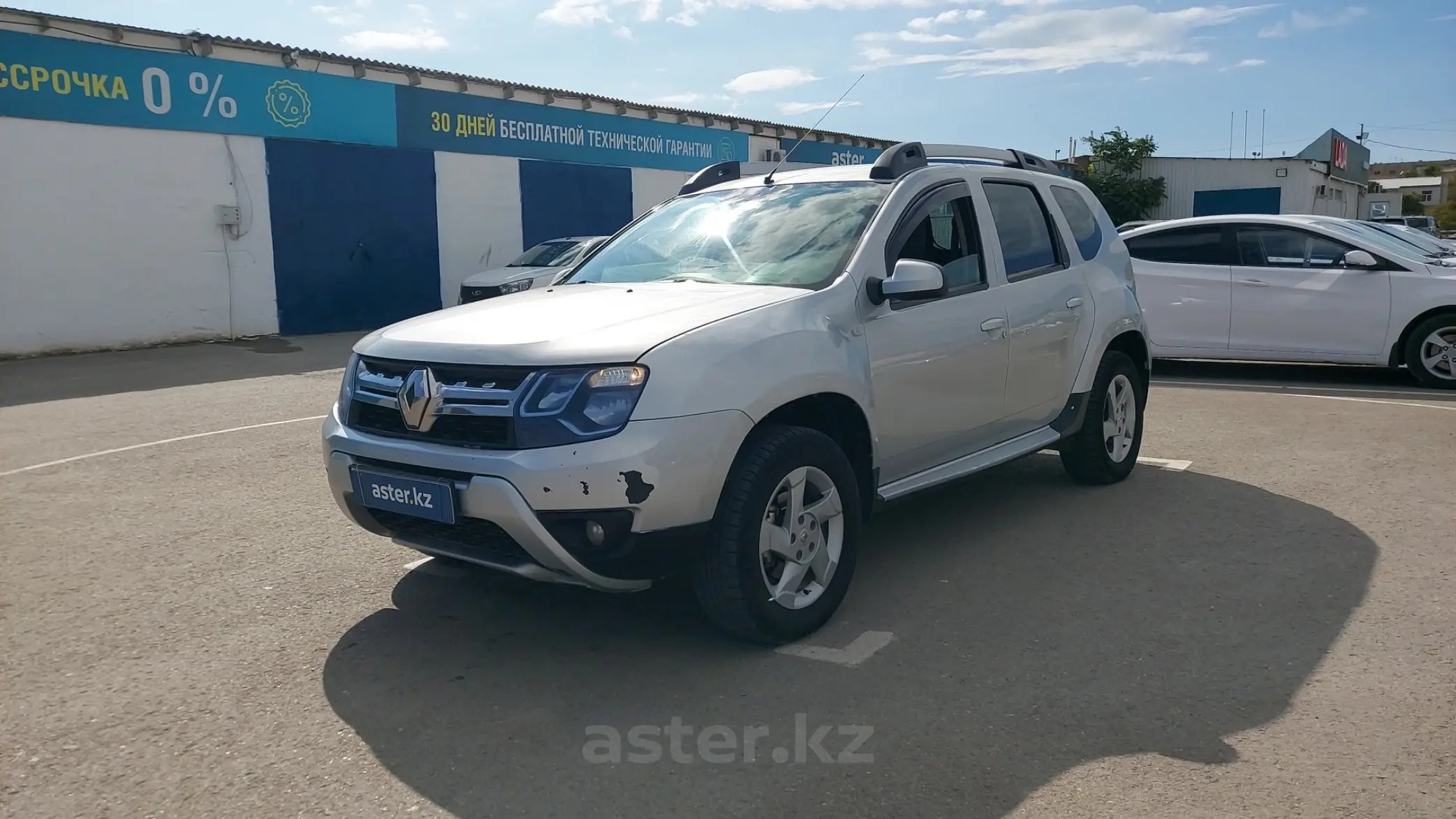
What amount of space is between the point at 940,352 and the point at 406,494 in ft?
7.50

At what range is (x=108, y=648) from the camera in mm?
4117

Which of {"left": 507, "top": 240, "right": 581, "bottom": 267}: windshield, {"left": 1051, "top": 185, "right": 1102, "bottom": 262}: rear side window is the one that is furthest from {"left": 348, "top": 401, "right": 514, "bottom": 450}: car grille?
{"left": 507, "top": 240, "right": 581, "bottom": 267}: windshield

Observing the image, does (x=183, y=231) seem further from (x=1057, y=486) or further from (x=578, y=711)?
(x=578, y=711)

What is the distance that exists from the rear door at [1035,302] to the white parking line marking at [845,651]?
1.73 m

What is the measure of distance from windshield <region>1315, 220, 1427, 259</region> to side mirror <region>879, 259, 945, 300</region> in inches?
320

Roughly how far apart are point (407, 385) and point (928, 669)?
2037mm

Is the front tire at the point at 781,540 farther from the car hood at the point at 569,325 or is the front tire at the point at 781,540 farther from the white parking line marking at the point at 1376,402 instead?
the white parking line marking at the point at 1376,402

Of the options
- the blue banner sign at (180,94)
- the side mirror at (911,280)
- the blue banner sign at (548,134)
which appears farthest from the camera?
the blue banner sign at (548,134)

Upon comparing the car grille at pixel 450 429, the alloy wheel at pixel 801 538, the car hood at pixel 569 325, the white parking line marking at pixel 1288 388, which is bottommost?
the white parking line marking at pixel 1288 388

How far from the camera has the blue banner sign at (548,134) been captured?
20250 millimetres

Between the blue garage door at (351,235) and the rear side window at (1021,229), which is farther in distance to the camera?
the blue garage door at (351,235)

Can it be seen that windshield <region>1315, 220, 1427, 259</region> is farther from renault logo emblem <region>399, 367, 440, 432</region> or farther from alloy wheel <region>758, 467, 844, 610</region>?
renault logo emblem <region>399, 367, 440, 432</region>

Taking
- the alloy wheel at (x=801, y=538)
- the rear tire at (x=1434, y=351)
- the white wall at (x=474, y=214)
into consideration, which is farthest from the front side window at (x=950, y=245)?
the white wall at (x=474, y=214)

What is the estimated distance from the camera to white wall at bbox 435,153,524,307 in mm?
20688
